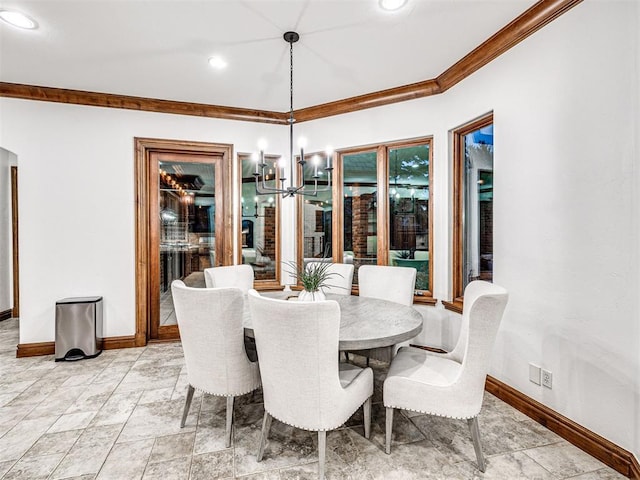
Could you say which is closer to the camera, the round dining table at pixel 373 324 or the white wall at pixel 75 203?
the round dining table at pixel 373 324

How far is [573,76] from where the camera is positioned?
6.67 ft

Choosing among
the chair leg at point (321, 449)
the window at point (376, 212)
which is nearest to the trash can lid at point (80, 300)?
the window at point (376, 212)

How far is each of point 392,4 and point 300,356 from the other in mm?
2231

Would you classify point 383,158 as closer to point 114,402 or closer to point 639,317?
point 639,317

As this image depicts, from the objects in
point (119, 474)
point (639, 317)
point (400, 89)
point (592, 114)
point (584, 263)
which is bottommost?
point (119, 474)

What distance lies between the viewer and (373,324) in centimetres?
207

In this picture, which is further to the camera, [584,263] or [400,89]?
[400,89]

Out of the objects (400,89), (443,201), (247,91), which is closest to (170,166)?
(247,91)

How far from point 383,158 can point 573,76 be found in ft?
6.24

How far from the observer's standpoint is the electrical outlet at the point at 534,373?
7.48 ft

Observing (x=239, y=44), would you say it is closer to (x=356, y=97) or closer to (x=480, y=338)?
(x=356, y=97)

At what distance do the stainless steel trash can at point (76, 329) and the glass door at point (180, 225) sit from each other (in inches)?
23.9

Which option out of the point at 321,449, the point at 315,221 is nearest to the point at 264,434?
the point at 321,449

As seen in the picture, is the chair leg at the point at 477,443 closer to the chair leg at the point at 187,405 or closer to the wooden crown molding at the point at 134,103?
the chair leg at the point at 187,405
